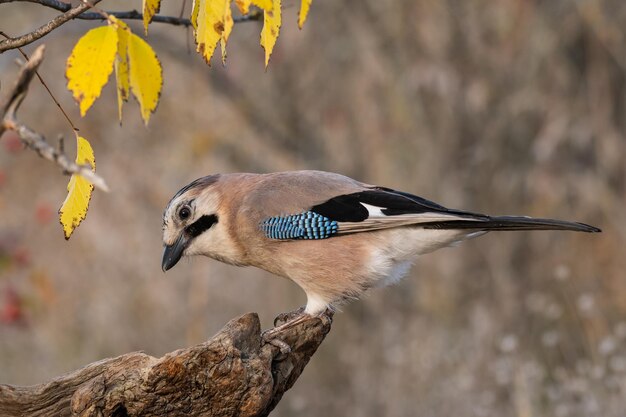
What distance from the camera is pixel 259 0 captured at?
7.83ft

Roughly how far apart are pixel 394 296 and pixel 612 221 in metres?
2.03

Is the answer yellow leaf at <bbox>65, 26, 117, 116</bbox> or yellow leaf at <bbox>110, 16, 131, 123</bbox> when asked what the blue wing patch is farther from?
yellow leaf at <bbox>65, 26, 117, 116</bbox>

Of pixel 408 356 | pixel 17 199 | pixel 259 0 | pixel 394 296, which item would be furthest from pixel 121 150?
pixel 259 0

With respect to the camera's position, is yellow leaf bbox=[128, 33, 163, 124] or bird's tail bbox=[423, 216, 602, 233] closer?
yellow leaf bbox=[128, 33, 163, 124]

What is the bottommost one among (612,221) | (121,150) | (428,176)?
(612,221)

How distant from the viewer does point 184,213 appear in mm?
4492

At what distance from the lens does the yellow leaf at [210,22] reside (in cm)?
244

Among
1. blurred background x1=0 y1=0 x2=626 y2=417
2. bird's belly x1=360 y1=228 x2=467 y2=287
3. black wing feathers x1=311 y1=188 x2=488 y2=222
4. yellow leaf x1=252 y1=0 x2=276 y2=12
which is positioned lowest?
yellow leaf x1=252 y1=0 x2=276 y2=12

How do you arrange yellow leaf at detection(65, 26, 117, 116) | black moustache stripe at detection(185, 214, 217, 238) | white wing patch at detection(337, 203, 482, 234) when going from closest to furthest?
yellow leaf at detection(65, 26, 117, 116), white wing patch at detection(337, 203, 482, 234), black moustache stripe at detection(185, 214, 217, 238)

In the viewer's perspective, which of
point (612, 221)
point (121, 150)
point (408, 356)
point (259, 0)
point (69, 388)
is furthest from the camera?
point (121, 150)

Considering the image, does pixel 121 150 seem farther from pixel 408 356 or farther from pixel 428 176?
pixel 408 356

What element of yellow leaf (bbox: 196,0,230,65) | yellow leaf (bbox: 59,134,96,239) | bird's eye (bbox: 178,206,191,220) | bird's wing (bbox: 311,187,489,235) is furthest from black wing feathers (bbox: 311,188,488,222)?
yellow leaf (bbox: 196,0,230,65)

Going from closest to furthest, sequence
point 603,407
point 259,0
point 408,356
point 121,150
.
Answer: point 259,0, point 603,407, point 408,356, point 121,150

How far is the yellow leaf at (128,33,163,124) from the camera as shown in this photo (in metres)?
2.46
